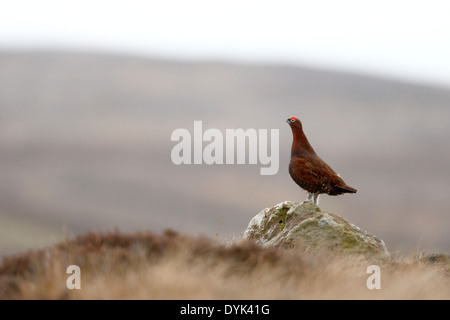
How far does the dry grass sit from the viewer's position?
8055mm

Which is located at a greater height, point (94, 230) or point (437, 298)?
point (94, 230)

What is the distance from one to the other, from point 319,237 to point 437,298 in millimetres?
2971

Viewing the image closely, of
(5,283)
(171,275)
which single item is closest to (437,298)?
(171,275)

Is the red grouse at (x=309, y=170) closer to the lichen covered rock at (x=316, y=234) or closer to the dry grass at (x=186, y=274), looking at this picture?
the lichen covered rock at (x=316, y=234)

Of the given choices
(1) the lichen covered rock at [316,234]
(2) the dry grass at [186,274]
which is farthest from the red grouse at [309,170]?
(2) the dry grass at [186,274]

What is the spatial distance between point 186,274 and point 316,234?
4247mm

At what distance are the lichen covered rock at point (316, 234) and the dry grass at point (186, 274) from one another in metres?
0.99

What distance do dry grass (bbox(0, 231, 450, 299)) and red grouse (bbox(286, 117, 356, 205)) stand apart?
1.51 meters

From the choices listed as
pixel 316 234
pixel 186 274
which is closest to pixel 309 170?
pixel 316 234

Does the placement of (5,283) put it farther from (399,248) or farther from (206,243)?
(399,248)
